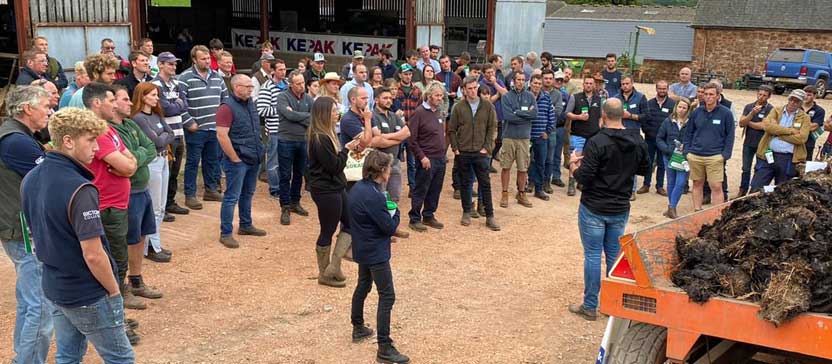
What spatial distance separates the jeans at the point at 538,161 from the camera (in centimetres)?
1114

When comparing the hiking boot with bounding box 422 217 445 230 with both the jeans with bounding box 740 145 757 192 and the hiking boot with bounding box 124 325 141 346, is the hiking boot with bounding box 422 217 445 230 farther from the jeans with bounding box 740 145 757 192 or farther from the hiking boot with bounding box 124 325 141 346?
the jeans with bounding box 740 145 757 192

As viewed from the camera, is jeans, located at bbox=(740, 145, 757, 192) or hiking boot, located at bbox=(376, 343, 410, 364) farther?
jeans, located at bbox=(740, 145, 757, 192)

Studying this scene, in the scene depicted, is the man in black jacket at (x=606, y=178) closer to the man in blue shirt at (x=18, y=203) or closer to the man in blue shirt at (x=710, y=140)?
the man in blue shirt at (x=710, y=140)

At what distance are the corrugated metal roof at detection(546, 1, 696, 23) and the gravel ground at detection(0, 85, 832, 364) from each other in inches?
1339

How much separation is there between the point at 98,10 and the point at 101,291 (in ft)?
28.4

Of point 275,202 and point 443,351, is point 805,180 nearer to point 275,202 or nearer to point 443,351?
point 443,351

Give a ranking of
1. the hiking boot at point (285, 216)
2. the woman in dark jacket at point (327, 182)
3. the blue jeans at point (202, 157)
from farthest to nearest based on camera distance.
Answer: the blue jeans at point (202, 157)
the hiking boot at point (285, 216)
the woman in dark jacket at point (327, 182)

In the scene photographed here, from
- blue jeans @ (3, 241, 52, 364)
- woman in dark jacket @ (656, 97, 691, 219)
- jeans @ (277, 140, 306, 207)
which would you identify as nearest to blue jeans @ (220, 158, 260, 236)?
jeans @ (277, 140, 306, 207)

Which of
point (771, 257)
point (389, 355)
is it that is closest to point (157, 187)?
point (389, 355)

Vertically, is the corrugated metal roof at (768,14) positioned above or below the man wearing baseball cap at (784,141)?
above

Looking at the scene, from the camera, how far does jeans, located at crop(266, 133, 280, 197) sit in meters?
10.3

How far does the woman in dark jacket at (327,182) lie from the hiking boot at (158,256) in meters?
1.62

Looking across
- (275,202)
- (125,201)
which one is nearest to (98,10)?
(275,202)

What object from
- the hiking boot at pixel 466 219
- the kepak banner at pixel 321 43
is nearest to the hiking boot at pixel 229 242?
the hiking boot at pixel 466 219
